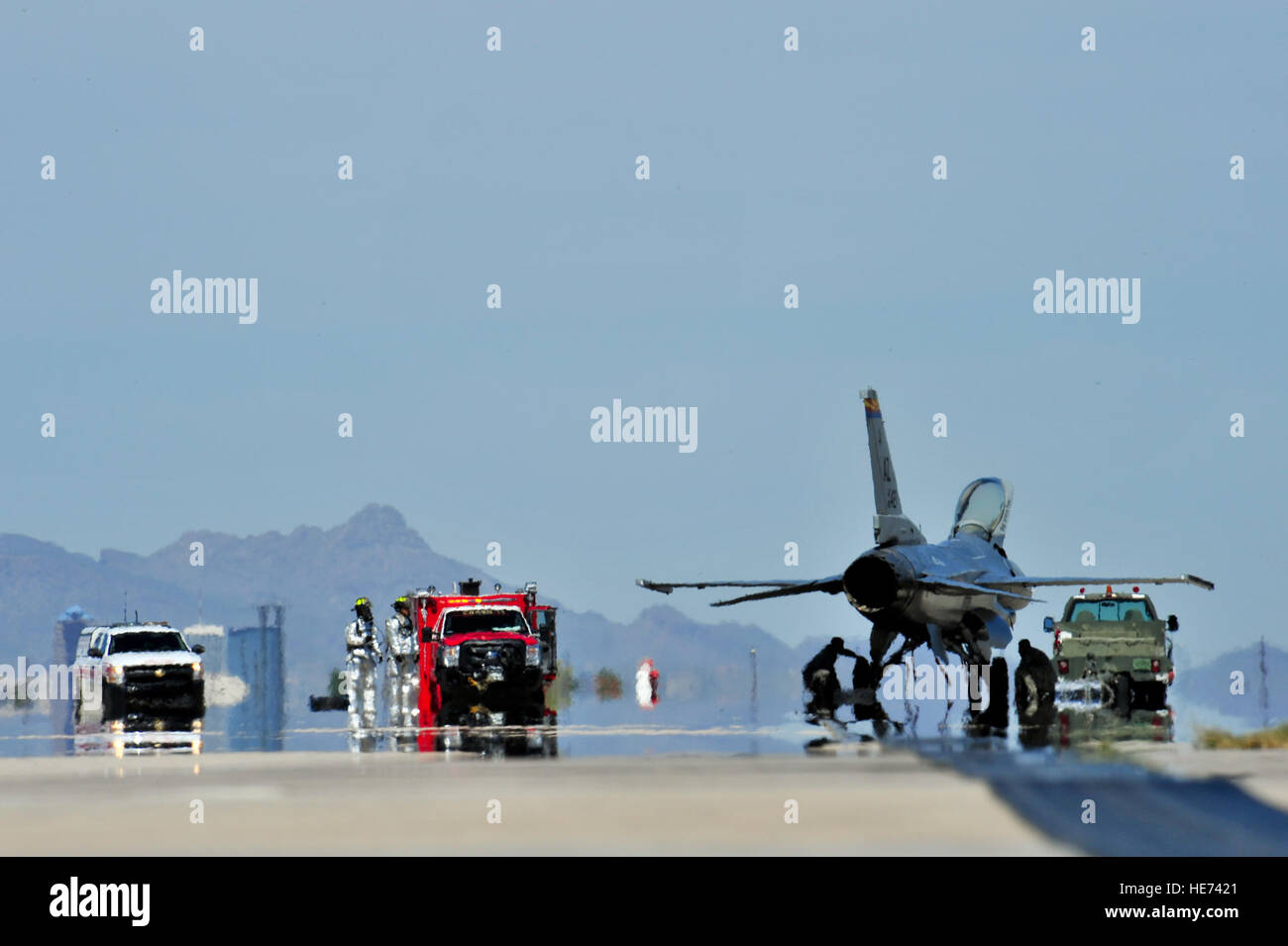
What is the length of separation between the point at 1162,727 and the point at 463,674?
13.4 m

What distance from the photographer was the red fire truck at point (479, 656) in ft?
125

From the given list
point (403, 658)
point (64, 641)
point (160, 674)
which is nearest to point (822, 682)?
point (403, 658)

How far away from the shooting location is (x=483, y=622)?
128 feet

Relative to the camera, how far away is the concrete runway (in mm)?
15734

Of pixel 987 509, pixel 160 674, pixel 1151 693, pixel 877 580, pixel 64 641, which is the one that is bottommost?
pixel 1151 693

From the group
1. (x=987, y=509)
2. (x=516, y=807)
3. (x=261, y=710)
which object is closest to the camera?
(x=516, y=807)

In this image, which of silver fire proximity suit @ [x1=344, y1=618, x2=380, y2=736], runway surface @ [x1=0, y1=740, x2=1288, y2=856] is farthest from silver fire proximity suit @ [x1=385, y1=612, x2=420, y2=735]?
runway surface @ [x1=0, y1=740, x2=1288, y2=856]

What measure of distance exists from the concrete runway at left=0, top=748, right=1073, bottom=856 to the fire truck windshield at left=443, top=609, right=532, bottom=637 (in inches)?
520

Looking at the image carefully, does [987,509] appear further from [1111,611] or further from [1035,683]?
[1111,611]

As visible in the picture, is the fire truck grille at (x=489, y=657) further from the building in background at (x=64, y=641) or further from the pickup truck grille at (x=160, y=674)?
the building in background at (x=64, y=641)

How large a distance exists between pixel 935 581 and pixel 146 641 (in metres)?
18.0

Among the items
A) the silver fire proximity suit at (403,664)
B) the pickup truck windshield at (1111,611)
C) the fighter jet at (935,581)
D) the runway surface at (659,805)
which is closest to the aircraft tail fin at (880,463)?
the fighter jet at (935,581)
